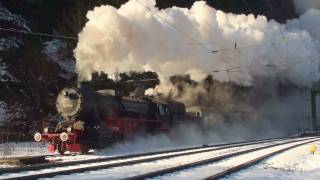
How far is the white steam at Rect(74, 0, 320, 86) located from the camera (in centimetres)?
2455

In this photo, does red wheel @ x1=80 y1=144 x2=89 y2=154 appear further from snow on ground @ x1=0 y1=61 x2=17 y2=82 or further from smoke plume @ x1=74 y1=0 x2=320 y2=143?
snow on ground @ x1=0 y1=61 x2=17 y2=82

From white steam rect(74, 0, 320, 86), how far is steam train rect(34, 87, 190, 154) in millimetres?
2366

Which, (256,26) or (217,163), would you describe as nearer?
(217,163)

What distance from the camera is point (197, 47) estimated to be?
31656mm

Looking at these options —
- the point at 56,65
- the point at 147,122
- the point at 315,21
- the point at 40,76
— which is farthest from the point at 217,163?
the point at 315,21

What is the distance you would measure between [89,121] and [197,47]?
11919 mm

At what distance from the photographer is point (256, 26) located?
39094 mm

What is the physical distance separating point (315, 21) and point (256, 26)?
53.7 ft

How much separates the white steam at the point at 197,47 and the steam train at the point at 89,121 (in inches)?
93.1

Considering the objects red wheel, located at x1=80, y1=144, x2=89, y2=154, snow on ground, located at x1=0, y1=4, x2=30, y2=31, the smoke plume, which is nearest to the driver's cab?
the smoke plume

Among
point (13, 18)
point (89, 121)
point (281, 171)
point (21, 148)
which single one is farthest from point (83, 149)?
point (13, 18)

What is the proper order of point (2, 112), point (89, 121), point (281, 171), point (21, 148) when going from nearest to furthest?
1. point (281, 171)
2. point (89, 121)
3. point (21, 148)
4. point (2, 112)

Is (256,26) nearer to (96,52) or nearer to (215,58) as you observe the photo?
(215,58)

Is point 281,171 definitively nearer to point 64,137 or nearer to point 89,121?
point 64,137
